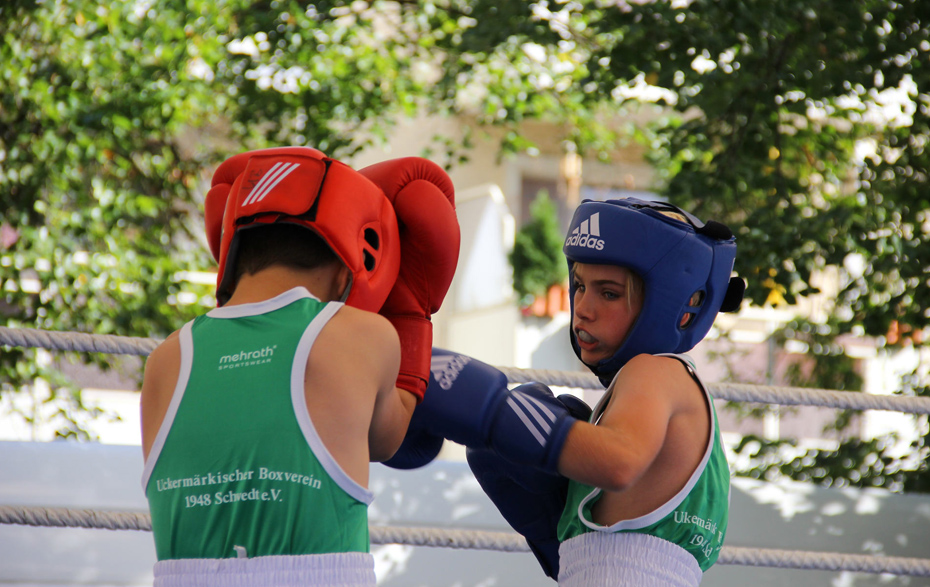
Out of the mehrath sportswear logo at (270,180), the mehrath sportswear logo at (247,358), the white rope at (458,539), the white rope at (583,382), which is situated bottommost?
the white rope at (458,539)

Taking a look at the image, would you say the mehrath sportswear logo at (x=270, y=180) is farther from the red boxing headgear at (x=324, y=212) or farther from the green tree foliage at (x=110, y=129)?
the green tree foliage at (x=110, y=129)

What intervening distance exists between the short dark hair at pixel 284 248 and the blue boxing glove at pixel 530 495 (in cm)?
42

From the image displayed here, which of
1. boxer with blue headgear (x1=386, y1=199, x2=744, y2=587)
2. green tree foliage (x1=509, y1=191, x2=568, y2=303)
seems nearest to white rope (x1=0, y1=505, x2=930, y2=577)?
boxer with blue headgear (x1=386, y1=199, x2=744, y2=587)

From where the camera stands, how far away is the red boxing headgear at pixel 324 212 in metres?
1.08

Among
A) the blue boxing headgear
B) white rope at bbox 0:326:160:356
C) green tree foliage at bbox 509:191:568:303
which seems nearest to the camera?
the blue boxing headgear

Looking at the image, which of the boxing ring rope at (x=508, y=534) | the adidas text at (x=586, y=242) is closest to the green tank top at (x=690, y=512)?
the adidas text at (x=586, y=242)

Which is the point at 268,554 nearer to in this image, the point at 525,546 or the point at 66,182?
the point at 525,546

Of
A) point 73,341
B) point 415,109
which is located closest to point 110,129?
point 415,109

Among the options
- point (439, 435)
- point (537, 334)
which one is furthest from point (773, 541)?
point (537, 334)

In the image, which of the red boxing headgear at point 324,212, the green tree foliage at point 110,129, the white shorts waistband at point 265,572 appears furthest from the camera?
the green tree foliage at point 110,129

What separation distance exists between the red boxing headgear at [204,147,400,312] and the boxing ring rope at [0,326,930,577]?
665 millimetres

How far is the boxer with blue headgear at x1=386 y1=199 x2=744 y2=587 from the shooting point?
1122 millimetres

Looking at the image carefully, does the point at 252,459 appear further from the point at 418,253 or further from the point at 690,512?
the point at 690,512

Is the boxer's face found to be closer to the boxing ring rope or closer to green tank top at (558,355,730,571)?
green tank top at (558,355,730,571)
